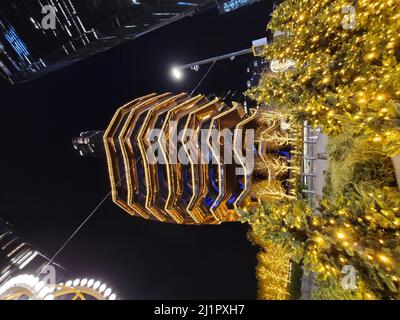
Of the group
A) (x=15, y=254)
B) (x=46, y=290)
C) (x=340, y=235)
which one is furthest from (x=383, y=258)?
(x=15, y=254)

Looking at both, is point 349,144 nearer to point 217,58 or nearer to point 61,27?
point 217,58

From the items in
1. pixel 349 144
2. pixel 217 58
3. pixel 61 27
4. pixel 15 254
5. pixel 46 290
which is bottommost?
pixel 15 254

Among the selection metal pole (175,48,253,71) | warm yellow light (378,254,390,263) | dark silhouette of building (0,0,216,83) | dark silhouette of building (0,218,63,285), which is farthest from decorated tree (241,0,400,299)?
dark silhouette of building (0,218,63,285)

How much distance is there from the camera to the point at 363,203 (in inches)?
138

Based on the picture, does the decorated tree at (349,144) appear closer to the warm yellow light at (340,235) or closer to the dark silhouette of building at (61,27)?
the warm yellow light at (340,235)

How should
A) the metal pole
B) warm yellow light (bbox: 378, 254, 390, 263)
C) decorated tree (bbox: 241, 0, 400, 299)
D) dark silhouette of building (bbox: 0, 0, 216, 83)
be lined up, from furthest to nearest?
the metal pole < dark silhouette of building (bbox: 0, 0, 216, 83) < decorated tree (bbox: 241, 0, 400, 299) < warm yellow light (bbox: 378, 254, 390, 263)

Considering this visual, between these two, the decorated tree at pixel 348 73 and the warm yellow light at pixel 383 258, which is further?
the decorated tree at pixel 348 73

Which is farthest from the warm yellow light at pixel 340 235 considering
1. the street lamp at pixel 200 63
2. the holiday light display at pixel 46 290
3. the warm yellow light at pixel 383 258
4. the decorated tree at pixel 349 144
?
the street lamp at pixel 200 63

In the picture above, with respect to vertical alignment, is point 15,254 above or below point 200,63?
below

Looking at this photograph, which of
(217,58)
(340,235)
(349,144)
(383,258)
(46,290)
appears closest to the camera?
(383,258)

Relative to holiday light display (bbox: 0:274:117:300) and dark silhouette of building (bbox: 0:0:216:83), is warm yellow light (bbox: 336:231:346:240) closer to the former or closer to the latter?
holiday light display (bbox: 0:274:117:300)

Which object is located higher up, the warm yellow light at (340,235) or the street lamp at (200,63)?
the street lamp at (200,63)
